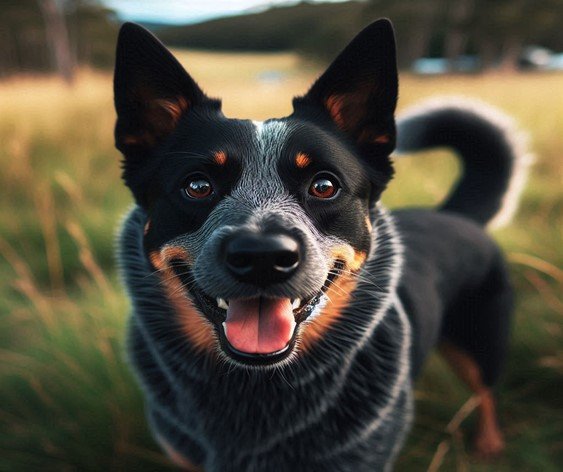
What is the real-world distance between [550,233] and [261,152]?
9.39 feet

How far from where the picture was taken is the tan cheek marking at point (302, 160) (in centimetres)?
151

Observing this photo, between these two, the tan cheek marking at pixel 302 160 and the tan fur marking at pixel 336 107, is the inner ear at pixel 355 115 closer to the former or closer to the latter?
the tan fur marking at pixel 336 107

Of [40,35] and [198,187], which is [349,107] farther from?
[40,35]

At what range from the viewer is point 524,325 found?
3.05 m

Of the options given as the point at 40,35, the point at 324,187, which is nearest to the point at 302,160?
the point at 324,187

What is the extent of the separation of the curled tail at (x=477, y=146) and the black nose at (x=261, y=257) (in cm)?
149

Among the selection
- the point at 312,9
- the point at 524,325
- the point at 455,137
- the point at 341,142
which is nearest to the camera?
A: the point at 341,142

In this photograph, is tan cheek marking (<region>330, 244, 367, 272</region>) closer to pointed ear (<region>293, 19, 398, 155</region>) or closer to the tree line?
pointed ear (<region>293, 19, 398, 155</region>)

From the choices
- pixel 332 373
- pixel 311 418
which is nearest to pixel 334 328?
pixel 332 373

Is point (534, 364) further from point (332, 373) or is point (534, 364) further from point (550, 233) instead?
point (332, 373)

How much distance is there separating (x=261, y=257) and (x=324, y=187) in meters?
0.37

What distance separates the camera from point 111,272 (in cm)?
395

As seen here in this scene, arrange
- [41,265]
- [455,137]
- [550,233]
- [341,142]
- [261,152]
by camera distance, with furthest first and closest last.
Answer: [41,265]
[550,233]
[455,137]
[341,142]
[261,152]

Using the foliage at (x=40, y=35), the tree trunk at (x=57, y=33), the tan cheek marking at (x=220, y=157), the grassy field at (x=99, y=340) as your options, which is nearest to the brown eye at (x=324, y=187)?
the tan cheek marking at (x=220, y=157)
